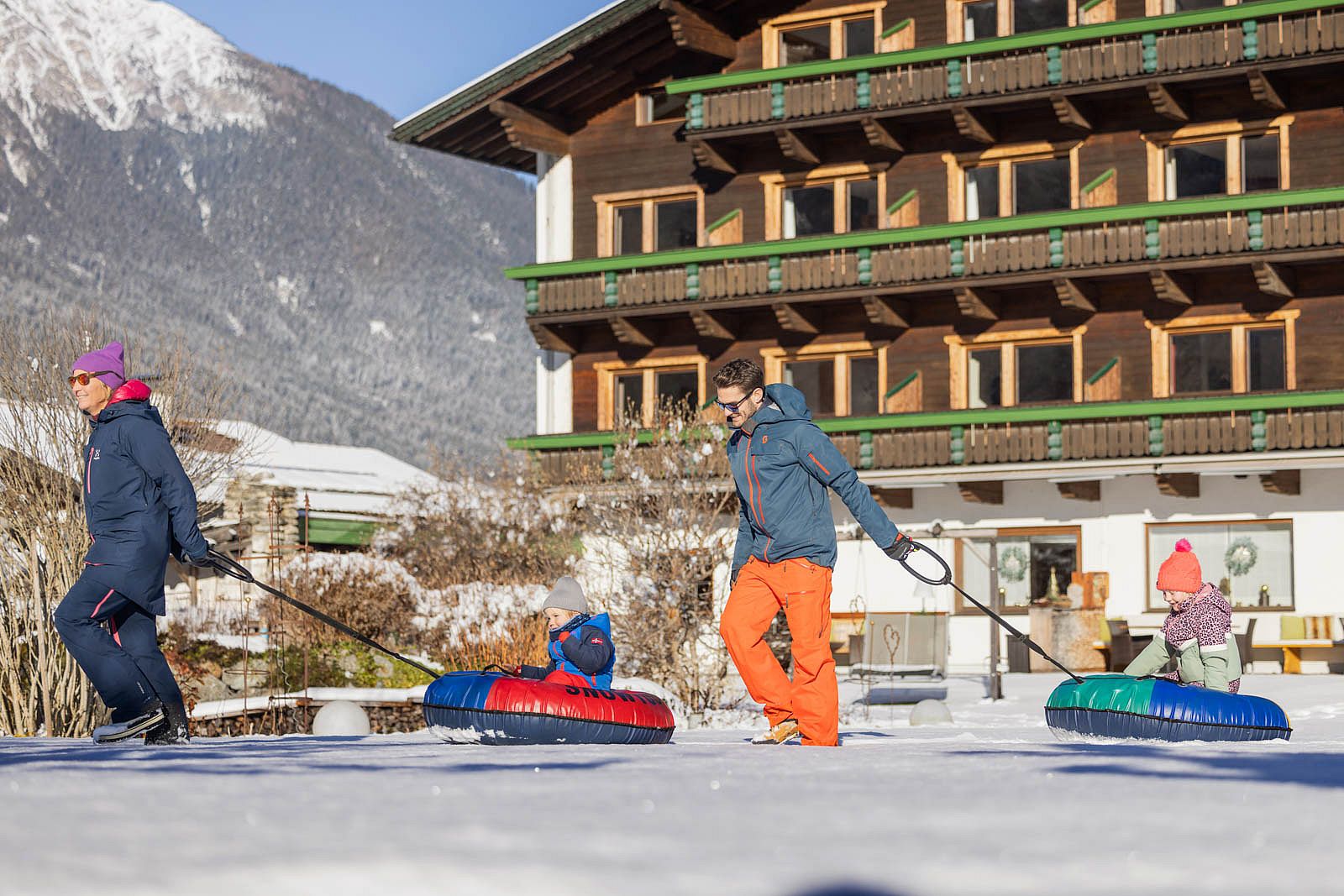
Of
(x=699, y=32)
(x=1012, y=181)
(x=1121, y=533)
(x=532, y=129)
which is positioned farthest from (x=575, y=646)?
(x=532, y=129)

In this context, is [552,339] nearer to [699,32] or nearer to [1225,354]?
[699,32]

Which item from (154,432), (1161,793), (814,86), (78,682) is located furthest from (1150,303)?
(1161,793)

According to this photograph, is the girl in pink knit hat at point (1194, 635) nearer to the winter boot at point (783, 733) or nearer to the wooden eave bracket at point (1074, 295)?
the winter boot at point (783, 733)

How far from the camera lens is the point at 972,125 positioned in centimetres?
3039

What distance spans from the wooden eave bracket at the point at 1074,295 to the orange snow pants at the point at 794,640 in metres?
21.1

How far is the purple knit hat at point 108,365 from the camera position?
8.80 meters

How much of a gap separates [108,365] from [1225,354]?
23184 millimetres

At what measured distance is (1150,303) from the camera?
2989 centimetres

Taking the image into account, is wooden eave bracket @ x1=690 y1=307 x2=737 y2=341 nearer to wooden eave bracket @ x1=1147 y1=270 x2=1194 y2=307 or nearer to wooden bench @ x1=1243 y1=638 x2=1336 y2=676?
wooden eave bracket @ x1=1147 y1=270 x2=1194 y2=307

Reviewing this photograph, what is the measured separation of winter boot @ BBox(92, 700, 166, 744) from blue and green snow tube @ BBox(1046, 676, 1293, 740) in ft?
14.2

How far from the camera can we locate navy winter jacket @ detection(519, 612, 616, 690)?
33.1 feet

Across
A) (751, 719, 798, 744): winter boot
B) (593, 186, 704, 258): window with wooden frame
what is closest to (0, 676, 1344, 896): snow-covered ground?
(751, 719, 798, 744): winter boot

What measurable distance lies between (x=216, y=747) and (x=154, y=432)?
1540 mm

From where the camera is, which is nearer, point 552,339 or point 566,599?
point 566,599
